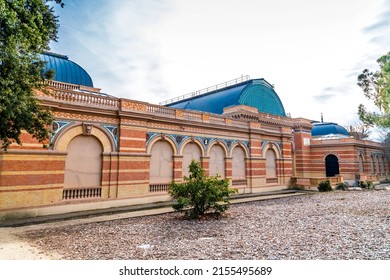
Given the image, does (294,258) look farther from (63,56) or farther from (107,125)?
(63,56)

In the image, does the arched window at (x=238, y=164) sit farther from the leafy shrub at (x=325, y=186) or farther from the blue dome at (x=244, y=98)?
the blue dome at (x=244, y=98)

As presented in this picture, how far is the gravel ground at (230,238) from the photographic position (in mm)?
6164

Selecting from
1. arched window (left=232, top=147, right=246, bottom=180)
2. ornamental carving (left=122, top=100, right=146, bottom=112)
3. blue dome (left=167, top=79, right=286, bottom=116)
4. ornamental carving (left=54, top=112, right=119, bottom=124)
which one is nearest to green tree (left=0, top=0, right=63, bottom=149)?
ornamental carving (left=54, top=112, right=119, bottom=124)

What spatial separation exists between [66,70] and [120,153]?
13.2m

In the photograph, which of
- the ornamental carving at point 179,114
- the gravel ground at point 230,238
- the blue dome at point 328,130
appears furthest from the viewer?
the blue dome at point 328,130

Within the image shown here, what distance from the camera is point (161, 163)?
1706 centimetres

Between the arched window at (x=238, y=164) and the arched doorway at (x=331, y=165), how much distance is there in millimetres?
19366

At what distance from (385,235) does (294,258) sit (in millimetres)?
3946

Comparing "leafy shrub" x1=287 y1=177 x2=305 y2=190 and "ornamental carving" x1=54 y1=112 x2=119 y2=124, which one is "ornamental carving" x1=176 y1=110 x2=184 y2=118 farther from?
"leafy shrub" x1=287 y1=177 x2=305 y2=190

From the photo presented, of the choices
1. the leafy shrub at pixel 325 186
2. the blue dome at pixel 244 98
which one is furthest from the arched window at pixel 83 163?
the leafy shrub at pixel 325 186

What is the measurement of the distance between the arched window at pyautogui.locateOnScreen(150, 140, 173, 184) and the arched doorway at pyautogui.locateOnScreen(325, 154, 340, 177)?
89.3 ft

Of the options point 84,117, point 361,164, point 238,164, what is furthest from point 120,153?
point 361,164

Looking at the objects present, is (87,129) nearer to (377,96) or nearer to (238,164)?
(238,164)

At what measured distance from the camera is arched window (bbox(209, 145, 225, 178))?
20.2 metres
